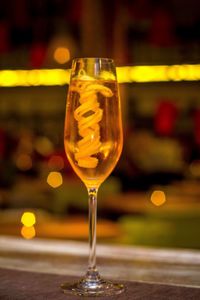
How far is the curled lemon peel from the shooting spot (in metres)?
0.89

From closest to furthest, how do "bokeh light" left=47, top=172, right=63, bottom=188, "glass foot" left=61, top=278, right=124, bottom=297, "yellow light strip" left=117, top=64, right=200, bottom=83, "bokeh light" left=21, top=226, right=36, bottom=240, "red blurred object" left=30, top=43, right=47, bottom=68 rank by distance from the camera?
1. "glass foot" left=61, top=278, right=124, bottom=297
2. "bokeh light" left=21, top=226, right=36, bottom=240
3. "bokeh light" left=47, top=172, right=63, bottom=188
4. "red blurred object" left=30, top=43, right=47, bottom=68
5. "yellow light strip" left=117, top=64, right=200, bottom=83

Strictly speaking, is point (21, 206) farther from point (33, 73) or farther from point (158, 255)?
point (33, 73)

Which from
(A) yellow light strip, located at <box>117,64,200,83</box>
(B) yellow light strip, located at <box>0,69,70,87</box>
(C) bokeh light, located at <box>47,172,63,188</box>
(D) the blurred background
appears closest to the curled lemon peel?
(D) the blurred background

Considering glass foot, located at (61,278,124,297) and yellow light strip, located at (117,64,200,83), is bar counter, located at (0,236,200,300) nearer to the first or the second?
glass foot, located at (61,278,124,297)

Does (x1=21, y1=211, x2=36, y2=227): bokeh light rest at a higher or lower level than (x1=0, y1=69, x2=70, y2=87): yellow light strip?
lower

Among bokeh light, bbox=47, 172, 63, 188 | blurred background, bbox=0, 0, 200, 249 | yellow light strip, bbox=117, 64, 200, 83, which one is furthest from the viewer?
yellow light strip, bbox=117, 64, 200, 83

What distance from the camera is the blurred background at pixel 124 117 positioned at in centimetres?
334

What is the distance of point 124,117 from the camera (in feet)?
29.6

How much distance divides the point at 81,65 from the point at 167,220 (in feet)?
7.50

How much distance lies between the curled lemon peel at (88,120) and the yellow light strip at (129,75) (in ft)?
28.4

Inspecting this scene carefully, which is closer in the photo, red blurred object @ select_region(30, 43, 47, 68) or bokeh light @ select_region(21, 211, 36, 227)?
bokeh light @ select_region(21, 211, 36, 227)

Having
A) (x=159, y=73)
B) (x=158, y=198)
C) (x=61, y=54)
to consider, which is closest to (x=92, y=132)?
(x=158, y=198)

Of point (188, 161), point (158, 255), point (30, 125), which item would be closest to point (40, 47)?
point (188, 161)

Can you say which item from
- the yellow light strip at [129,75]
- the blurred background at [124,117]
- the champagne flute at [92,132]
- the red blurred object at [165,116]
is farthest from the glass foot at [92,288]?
the yellow light strip at [129,75]
